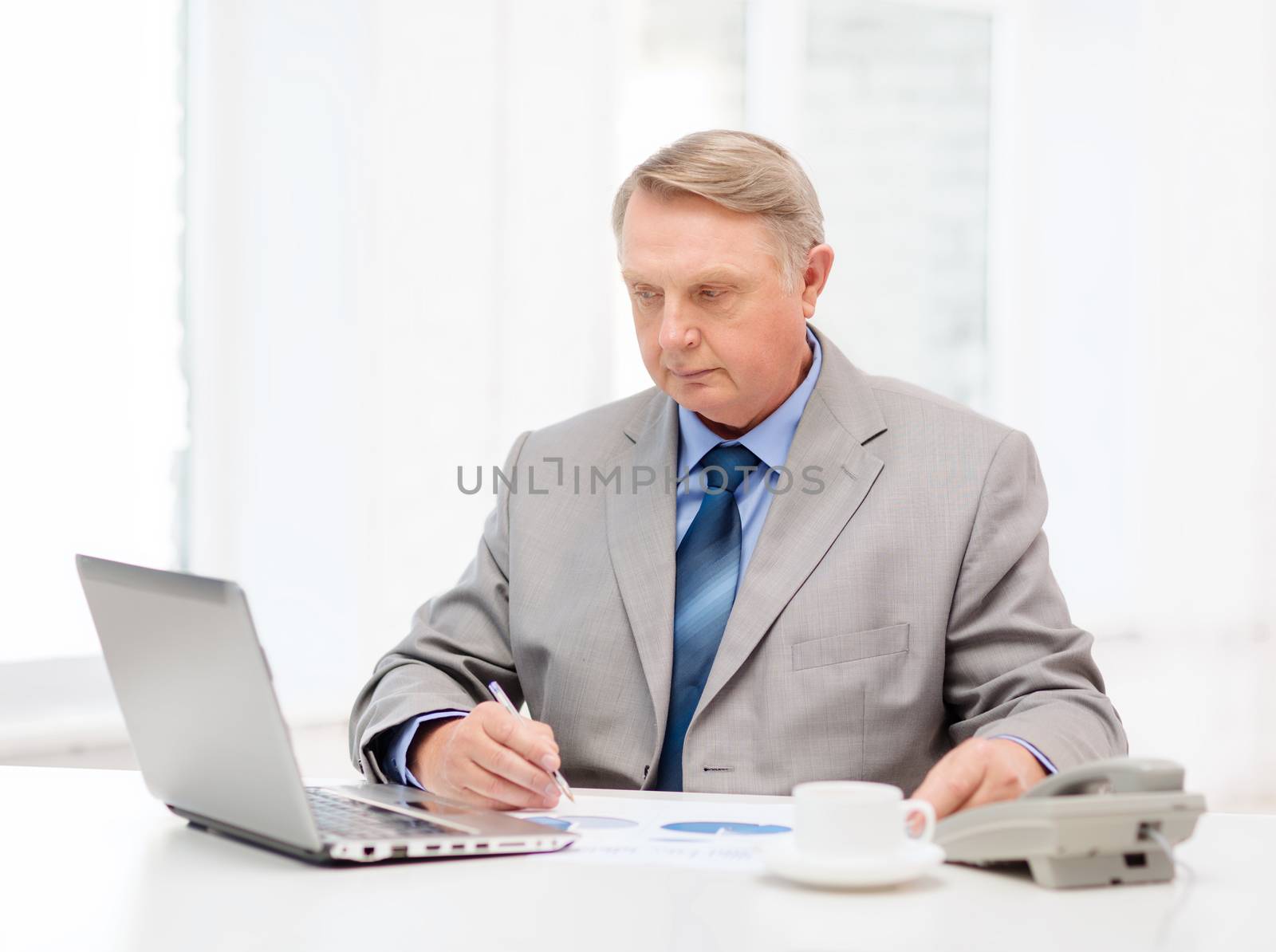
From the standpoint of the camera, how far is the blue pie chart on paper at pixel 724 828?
1.17 m

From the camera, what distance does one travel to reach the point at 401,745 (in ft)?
4.71

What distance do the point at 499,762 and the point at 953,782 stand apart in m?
0.43

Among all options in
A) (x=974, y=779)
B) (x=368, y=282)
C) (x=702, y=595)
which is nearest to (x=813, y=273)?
(x=702, y=595)

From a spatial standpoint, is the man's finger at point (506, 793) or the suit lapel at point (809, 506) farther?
the suit lapel at point (809, 506)

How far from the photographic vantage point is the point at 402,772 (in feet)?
4.70

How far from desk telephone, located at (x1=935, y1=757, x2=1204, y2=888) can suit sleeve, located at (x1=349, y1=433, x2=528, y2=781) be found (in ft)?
2.23

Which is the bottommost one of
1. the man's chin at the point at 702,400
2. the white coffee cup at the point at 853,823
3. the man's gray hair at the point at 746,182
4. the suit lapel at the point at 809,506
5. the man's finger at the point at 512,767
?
the man's finger at the point at 512,767

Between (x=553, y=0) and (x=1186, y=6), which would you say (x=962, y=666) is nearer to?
(x=553, y=0)

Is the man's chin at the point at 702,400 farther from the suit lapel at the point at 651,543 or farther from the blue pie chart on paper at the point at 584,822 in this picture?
the blue pie chart on paper at the point at 584,822

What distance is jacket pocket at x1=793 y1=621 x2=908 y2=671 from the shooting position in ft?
5.01

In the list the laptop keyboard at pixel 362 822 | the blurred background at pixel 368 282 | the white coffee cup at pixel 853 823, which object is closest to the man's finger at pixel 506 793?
the laptop keyboard at pixel 362 822

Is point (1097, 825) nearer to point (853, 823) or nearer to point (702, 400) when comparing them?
point (853, 823)

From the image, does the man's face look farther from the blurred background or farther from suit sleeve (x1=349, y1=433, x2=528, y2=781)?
the blurred background

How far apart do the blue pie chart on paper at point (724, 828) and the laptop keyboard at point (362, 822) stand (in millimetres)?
217
